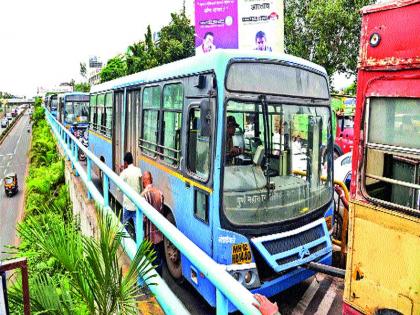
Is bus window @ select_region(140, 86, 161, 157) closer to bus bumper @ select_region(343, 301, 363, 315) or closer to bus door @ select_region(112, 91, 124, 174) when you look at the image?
bus door @ select_region(112, 91, 124, 174)

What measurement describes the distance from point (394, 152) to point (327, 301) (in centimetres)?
297

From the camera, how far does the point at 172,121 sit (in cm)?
596

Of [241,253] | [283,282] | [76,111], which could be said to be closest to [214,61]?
[241,253]

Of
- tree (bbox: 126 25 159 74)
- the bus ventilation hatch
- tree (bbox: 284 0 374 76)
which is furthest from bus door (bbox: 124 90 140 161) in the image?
tree (bbox: 126 25 159 74)

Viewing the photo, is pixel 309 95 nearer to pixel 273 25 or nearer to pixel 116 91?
pixel 116 91

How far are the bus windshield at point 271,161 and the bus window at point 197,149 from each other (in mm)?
320

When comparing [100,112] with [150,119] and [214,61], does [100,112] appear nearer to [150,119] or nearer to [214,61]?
[150,119]

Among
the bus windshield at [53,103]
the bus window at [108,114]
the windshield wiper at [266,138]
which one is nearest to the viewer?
the windshield wiper at [266,138]

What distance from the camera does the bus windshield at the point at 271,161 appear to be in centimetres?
465

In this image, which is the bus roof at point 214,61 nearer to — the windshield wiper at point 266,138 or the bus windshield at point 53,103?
the windshield wiper at point 266,138

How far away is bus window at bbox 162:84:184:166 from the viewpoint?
571 cm

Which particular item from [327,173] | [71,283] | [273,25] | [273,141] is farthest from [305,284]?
[273,25]

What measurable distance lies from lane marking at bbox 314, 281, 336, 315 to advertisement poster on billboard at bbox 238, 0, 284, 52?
39.3ft

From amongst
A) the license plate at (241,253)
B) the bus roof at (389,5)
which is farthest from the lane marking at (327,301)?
the bus roof at (389,5)
